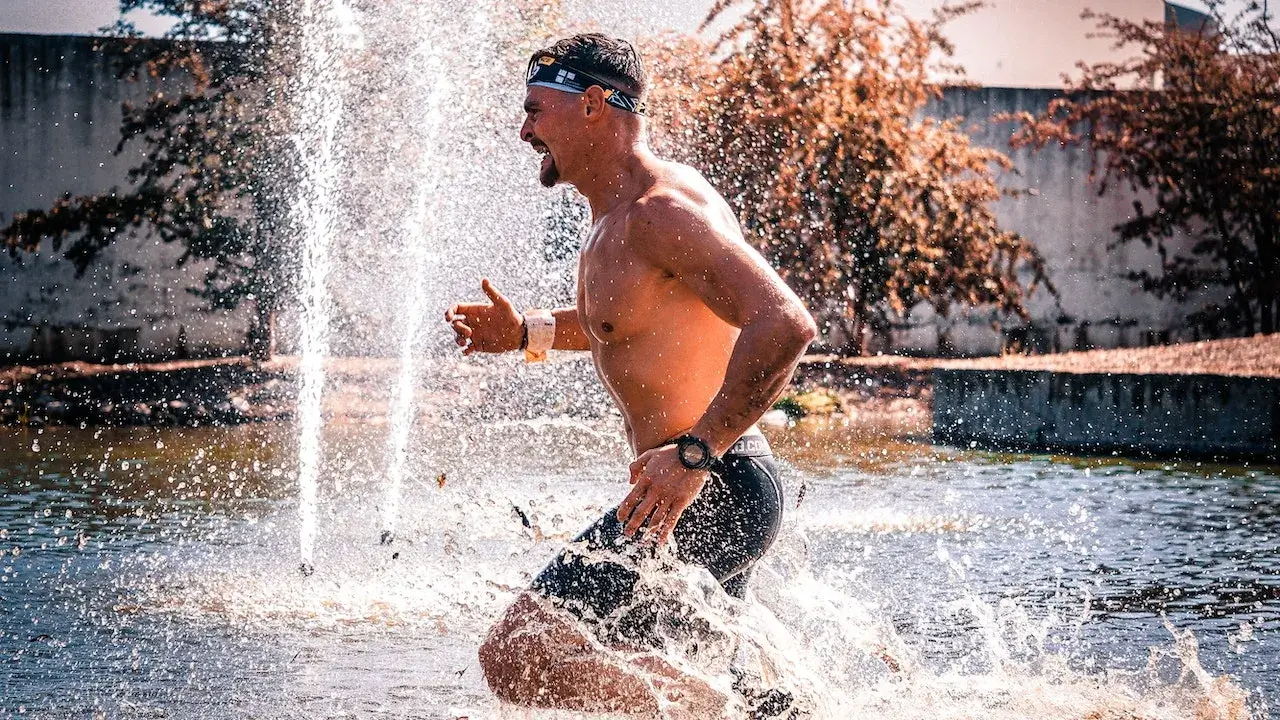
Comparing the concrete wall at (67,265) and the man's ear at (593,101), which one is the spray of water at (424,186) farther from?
the man's ear at (593,101)

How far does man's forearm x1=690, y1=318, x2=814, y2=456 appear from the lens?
2.79 meters

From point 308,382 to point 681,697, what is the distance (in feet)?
28.6

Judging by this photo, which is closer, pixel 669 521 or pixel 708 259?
pixel 669 521

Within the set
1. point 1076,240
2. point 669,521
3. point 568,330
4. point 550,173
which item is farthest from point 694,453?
point 1076,240

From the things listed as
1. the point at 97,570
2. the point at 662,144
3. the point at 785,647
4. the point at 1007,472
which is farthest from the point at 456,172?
the point at 785,647

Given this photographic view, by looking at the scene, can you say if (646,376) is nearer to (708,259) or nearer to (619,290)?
(619,290)

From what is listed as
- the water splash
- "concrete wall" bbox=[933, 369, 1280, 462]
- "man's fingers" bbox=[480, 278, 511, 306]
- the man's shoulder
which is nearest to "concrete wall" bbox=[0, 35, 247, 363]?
the water splash

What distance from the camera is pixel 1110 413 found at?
1149 centimetres

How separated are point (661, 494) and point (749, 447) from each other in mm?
375

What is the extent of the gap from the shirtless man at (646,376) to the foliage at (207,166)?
40.6ft

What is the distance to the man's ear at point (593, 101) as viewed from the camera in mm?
3162

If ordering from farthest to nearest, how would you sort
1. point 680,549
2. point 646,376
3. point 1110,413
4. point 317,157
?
1. point 317,157
2. point 1110,413
3. point 646,376
4. point 680,549

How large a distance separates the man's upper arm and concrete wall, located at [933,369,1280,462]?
28.9 feet

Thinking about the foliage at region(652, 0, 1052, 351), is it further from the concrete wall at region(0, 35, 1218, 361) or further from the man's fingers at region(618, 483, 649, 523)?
the man's fingers at region(618, 483, 649, 523)
